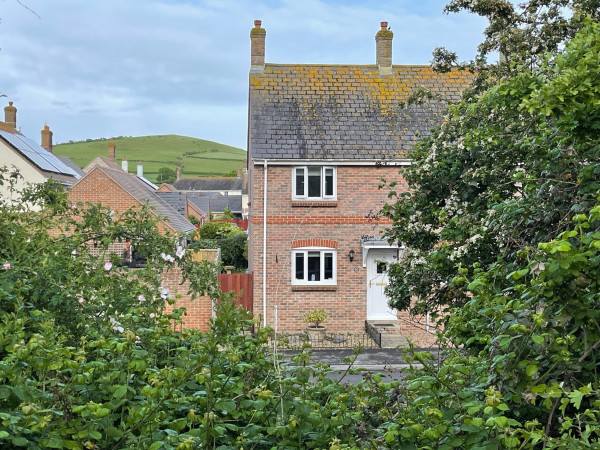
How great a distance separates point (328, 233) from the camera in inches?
844

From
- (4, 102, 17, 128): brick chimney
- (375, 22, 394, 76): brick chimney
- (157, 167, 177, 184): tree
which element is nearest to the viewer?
(375, 22, 394, 76): brick chimney

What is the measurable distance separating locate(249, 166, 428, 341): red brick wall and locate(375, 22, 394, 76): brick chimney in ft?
15.8

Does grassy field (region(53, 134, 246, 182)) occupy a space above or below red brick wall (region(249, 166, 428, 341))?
above

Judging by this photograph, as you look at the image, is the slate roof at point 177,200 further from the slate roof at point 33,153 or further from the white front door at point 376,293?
the white front door at point 376,293

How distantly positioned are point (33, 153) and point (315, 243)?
22.6 m

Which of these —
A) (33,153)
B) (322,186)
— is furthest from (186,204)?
(322,186)

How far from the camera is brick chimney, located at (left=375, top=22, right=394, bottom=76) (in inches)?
936

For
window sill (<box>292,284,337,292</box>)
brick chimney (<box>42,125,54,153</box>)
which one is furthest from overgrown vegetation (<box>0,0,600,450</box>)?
brick chimney (<box>42,125,54,153</box>)

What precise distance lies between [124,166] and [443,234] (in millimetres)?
70290

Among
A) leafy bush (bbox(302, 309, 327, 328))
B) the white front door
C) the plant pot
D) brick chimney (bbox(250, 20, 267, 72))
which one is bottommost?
the plant pot

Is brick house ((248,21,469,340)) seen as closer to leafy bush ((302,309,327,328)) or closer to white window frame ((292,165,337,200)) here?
white window frame ((292,165,337,200))

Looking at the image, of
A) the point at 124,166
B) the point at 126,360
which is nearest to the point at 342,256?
the point at 126,360

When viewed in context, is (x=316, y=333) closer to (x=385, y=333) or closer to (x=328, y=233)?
(x=385, y=333)

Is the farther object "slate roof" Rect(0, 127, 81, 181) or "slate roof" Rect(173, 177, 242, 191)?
"slate roof" Rect(173, 177, 242, 191)
